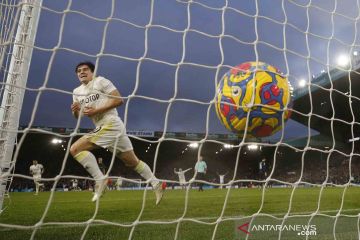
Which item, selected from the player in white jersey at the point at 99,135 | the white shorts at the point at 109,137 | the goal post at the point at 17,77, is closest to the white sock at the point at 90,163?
the player in white jersey at the point at 99,135

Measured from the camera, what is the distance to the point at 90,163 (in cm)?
341

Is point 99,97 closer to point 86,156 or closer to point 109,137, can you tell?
point 109,137

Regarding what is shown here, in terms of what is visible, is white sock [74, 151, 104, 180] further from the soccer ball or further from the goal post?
the soccer ball

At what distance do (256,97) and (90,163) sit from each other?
1.71m

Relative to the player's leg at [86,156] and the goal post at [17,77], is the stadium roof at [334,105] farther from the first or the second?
the goal post at [17,77]

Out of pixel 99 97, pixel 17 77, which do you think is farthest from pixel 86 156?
pixel 17 77

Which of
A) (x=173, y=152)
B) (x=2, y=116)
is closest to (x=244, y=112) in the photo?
(x=2, y=116)

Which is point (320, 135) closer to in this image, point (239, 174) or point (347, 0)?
point (239, 174)

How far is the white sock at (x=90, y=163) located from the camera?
3.38 meters

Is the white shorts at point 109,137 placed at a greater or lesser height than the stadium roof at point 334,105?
lesser

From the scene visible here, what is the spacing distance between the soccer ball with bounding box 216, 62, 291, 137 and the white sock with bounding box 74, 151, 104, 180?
1.37 metres

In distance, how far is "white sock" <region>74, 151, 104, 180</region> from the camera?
3.38 m

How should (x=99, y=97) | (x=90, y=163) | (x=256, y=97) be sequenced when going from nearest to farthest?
(x=256, y=97) < (x=99, y=97) < (x=90, y=163)

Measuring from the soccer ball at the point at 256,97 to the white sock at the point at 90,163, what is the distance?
1.37 metres
